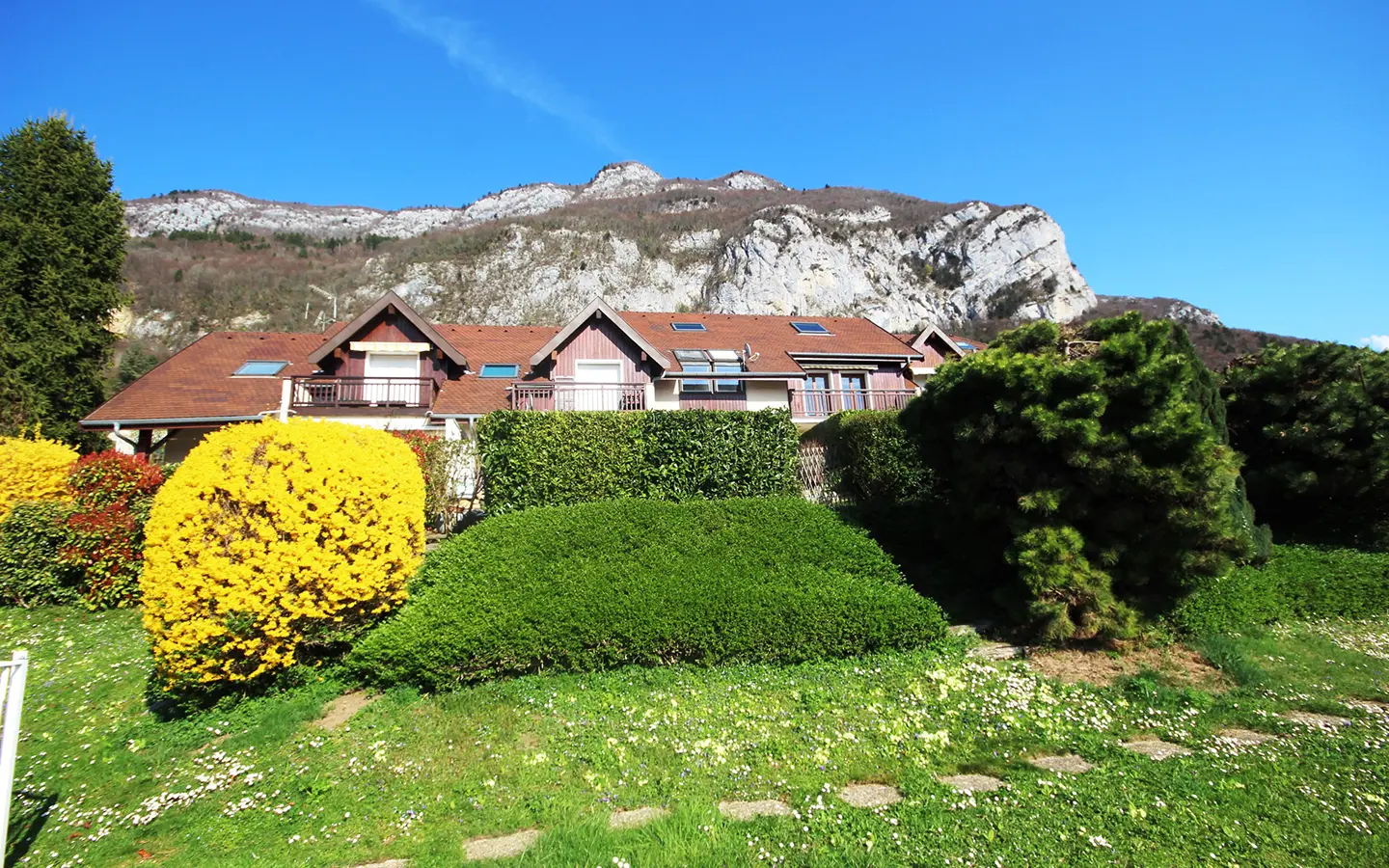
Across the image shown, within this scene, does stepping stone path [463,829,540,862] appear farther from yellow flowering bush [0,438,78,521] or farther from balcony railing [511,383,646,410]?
balcony railing [511,383,646,410]

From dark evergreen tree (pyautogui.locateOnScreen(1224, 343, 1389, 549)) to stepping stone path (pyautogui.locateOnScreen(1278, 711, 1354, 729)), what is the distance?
269 inches

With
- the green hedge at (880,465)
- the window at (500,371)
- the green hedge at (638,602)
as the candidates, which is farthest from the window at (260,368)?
the green hedge at (880,465)

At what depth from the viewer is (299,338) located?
25.6 meters

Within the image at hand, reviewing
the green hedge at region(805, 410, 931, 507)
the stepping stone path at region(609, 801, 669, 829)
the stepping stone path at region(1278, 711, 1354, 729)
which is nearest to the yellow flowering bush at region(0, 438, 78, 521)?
the stepping stone path at region(609, 801, 669, 829)

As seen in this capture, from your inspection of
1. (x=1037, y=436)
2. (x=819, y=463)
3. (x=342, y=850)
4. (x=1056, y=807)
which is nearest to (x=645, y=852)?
(x=342, y=850)

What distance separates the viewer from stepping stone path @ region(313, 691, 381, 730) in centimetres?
602

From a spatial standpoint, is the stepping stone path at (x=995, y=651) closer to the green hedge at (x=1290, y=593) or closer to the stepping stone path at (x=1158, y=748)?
the stepping stone path at (x=1158, y=748)

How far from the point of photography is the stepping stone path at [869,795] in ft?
15.1

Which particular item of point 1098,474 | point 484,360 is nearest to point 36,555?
point 484,360

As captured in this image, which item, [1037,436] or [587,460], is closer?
[1037,436]

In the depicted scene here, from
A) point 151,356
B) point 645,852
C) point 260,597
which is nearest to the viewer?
point 645,852

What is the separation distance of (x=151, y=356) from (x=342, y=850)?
197ft

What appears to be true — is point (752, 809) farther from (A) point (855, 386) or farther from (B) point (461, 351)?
(B) point (461, 351)

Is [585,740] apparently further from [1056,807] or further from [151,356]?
[151,356]
